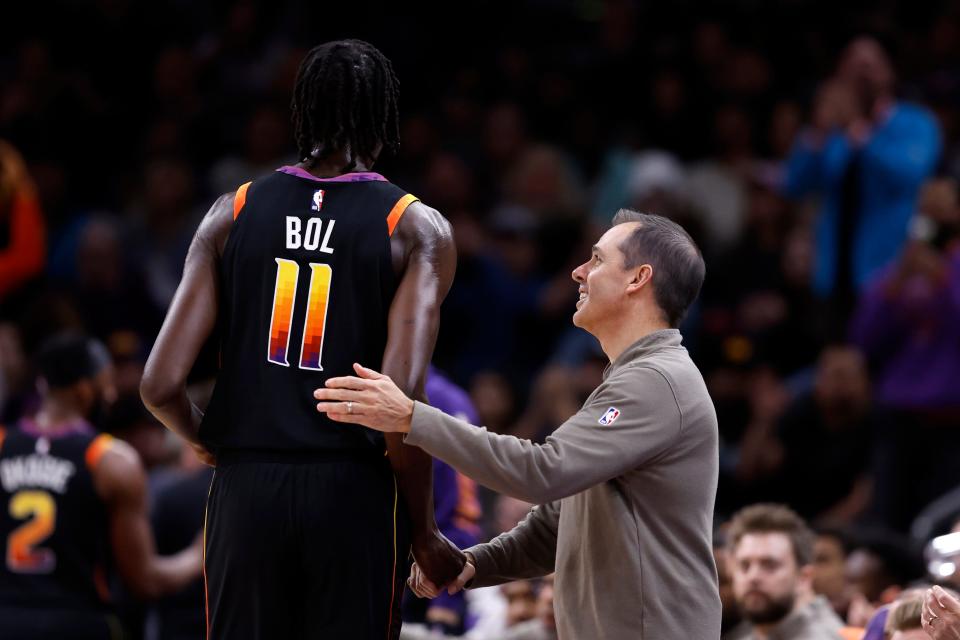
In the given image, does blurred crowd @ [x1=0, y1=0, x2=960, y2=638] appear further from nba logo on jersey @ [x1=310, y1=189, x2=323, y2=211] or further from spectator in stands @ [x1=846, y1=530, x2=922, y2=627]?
nba logo on jersey @ [x1=310, y1=189, x2=323, y2=211]

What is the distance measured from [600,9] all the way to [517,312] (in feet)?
12.5

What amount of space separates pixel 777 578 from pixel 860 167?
4123 millimetres

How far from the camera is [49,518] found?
642 centimetres

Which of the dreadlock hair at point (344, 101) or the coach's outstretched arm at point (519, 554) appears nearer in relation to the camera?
the dreadlock hair at point (344, 101)

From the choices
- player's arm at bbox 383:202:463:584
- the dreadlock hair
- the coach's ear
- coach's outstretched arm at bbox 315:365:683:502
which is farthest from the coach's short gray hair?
the dreadlock hair

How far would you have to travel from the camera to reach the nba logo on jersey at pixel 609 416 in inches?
166

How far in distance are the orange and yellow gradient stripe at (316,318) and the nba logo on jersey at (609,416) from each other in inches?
31.3

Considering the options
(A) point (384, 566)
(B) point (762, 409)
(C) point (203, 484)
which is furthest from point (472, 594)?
(A) point (384, 566)

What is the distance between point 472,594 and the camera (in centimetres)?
791

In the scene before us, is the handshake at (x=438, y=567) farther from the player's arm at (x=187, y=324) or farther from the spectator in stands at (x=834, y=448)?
the spectator in stands at (x=834, y=448)

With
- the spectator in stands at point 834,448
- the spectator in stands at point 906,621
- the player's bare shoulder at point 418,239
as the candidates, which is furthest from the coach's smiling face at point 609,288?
the spectator in stands at point 834,448

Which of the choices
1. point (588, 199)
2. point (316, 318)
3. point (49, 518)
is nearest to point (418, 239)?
point (316, 318)

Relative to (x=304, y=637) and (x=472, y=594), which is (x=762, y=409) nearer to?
(x=472, y=594)

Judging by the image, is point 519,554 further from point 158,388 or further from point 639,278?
point 158,388
